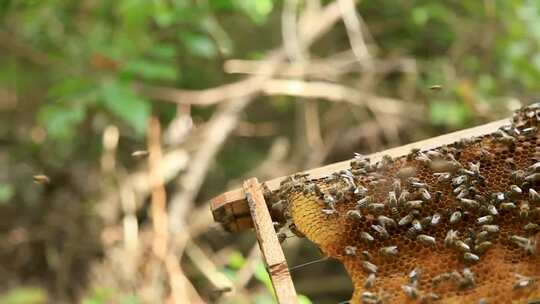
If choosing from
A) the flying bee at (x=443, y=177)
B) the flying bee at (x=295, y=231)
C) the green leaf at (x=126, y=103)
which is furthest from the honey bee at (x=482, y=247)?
the green leaf at (x=126, y=103)

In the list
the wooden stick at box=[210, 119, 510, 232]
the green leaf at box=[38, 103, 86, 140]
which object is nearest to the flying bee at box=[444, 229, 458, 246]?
the wooden stick at box=[210, 119, 510, 232]

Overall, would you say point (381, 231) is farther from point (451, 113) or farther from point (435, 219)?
point (451, 113)

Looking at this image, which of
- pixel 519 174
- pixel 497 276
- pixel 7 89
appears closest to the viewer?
pixel 497 276

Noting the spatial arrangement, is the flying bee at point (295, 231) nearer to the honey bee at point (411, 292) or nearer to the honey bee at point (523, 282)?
the honey bee at point (411, 292)

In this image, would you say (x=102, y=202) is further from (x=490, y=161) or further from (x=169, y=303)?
(x=490, y=161)

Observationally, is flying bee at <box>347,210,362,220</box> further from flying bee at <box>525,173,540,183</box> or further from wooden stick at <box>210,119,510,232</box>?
flying bee at <box>525,173,540,183</box>

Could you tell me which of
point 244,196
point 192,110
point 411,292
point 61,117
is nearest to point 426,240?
point 411,292

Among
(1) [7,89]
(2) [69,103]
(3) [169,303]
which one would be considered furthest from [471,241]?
(1) [7,89]
